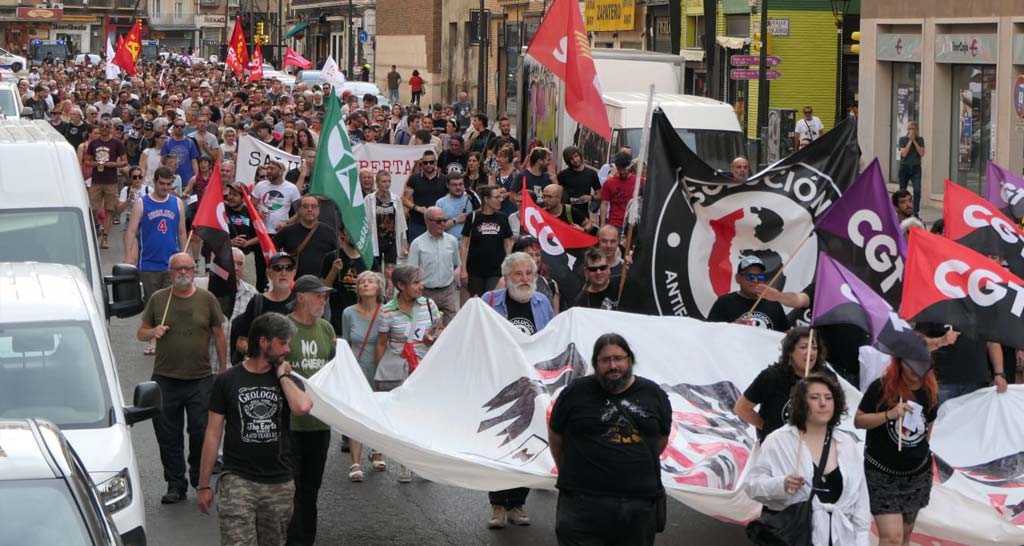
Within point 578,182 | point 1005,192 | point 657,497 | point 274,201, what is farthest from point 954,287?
point 578,182

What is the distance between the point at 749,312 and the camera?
9805 millimetres

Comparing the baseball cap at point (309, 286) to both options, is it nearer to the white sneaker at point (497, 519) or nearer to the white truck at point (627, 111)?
the white sneaker at point (497, 519)

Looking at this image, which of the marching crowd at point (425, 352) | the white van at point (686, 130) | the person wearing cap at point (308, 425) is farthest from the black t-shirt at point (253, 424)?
the white van at point (686, 130)

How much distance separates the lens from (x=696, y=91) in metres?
42.6

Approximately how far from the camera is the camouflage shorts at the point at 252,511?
782cm

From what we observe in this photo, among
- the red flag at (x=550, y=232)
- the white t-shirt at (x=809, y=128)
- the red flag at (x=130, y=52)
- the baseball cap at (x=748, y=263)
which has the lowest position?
the red flag at (x=550, y=232)

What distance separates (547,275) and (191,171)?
9807 mm

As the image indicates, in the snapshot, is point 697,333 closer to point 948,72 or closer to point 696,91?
point 948,72

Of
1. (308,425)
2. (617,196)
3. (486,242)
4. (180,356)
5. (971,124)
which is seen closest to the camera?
(308,425)

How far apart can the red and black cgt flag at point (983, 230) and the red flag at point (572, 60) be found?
17.2 feet

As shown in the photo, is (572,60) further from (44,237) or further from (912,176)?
(912,176)

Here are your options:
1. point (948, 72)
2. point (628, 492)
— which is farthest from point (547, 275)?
point (948, 72)

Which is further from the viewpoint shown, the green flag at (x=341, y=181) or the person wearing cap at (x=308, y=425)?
the green flag at (x=341, y=181)

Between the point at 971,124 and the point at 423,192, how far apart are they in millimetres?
15563
